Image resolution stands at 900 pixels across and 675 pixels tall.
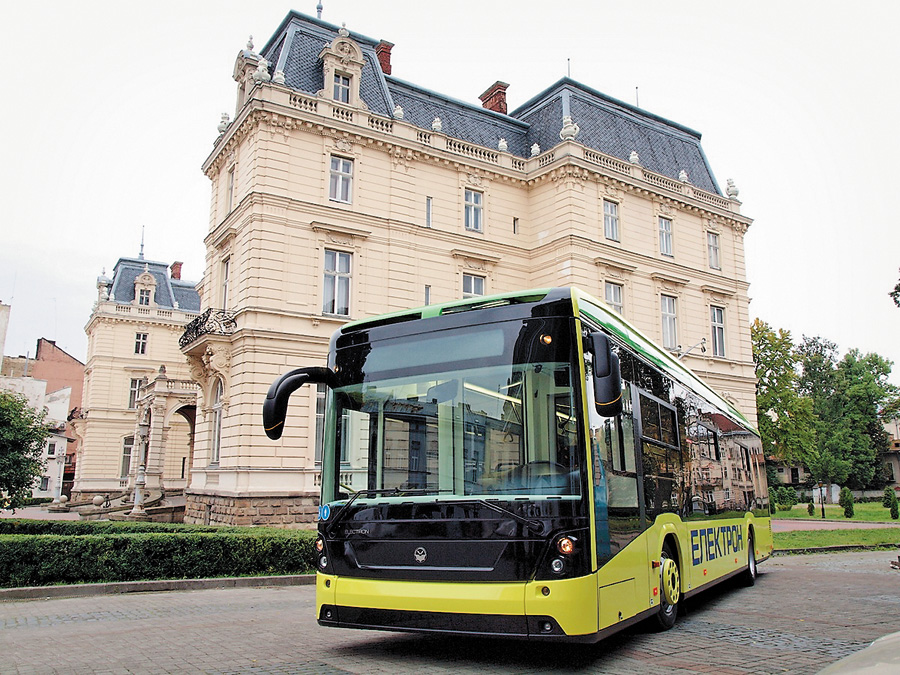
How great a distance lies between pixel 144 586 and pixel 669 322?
2682 cm

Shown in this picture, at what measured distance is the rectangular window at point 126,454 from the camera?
51344mm

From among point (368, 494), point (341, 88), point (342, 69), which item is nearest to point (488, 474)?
point (368, 494)

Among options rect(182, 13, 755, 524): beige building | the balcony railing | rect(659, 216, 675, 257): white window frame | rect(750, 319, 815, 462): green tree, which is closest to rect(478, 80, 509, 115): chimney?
rect(182, 13, 755, 524): beige building

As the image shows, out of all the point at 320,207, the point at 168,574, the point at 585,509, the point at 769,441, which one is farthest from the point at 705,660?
the point at 769,441

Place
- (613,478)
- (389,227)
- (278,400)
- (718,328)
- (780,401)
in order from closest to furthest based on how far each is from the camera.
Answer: (613,478), (278,400), (389,227), (718,328), (780,401)

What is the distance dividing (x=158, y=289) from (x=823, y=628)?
55.4 metres

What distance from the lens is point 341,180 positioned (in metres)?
27.2

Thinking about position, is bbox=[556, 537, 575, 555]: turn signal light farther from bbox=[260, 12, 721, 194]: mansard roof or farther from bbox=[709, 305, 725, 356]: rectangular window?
bbox=[709, 305, 725, 356]: rectangular window

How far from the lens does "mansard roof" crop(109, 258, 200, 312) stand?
55094 millimetres

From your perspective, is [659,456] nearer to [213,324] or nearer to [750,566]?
[750,566]

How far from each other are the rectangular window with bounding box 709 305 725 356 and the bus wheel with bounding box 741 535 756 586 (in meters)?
23.0

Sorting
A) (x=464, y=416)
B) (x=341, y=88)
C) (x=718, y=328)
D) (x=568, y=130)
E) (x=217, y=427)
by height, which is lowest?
(x=464, y=416)

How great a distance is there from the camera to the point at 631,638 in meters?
8.24

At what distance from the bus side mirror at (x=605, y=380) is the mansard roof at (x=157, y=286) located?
5284 centimetres
